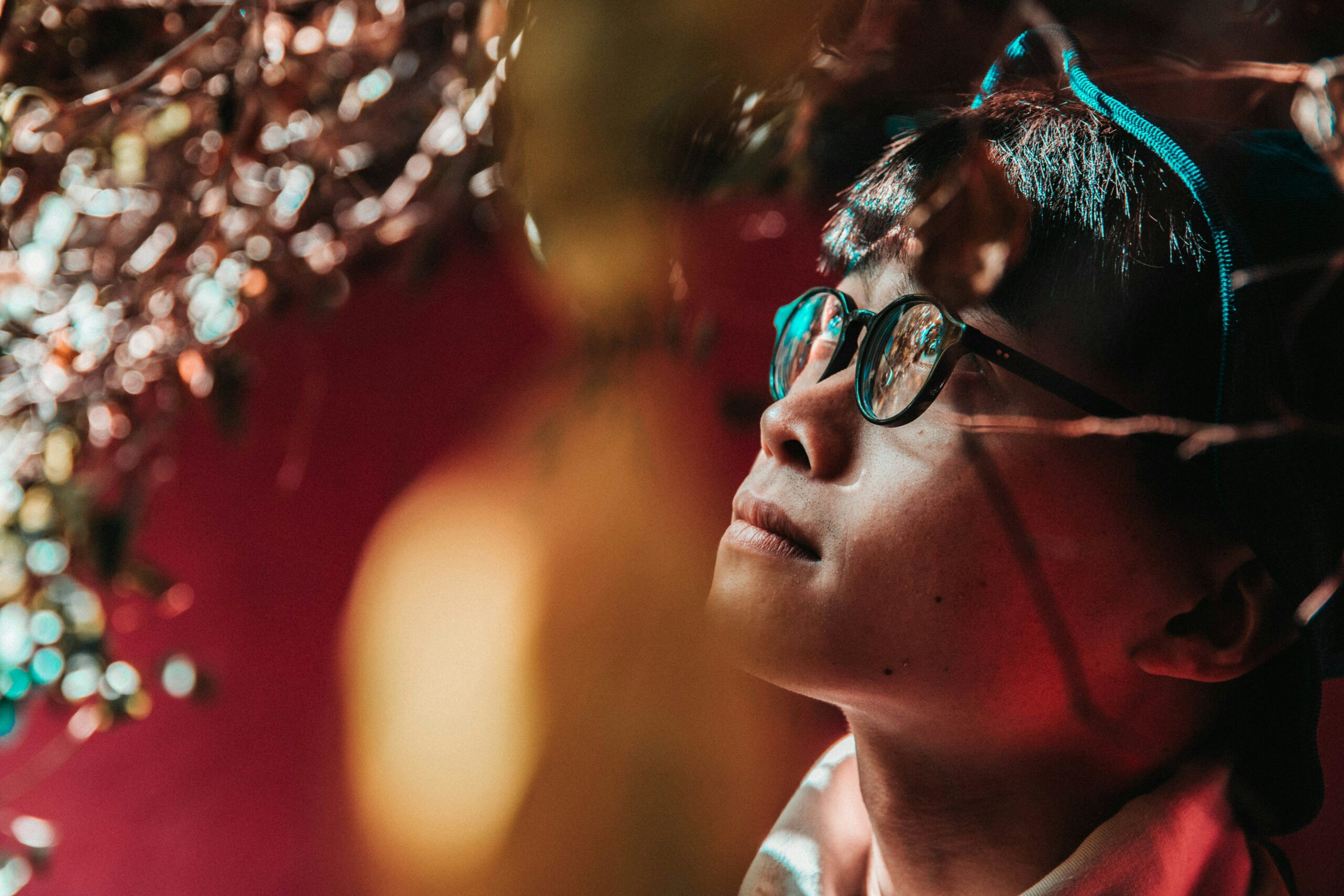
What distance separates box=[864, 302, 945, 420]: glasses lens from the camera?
0.64 metres

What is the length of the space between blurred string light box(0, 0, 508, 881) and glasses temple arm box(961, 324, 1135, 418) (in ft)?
1.88

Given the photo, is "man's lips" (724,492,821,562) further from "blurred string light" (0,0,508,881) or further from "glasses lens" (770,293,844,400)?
"blurred string light" (0,0,508,881)

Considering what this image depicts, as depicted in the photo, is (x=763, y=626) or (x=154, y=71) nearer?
(x=763, y=626)

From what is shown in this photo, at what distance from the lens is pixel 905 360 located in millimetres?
655

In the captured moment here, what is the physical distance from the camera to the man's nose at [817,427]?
661 mm

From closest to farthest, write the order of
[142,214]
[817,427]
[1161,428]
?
[1161,428], [817,427], [142,214]

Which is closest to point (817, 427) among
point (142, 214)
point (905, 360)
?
point (905, 360)

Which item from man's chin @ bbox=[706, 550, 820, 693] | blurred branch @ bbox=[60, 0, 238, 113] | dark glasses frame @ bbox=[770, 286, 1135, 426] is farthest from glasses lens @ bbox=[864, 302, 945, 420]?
blurred branch @ bbox=[60, 0, 238, 113]

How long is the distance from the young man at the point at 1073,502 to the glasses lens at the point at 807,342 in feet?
0.10

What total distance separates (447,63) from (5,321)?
0.72m

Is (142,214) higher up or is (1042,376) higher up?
(142,214)

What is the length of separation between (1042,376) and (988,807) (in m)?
0.32

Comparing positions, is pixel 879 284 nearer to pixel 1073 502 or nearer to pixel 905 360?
pixel 905 360

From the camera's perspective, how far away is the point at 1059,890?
25.9 inches
